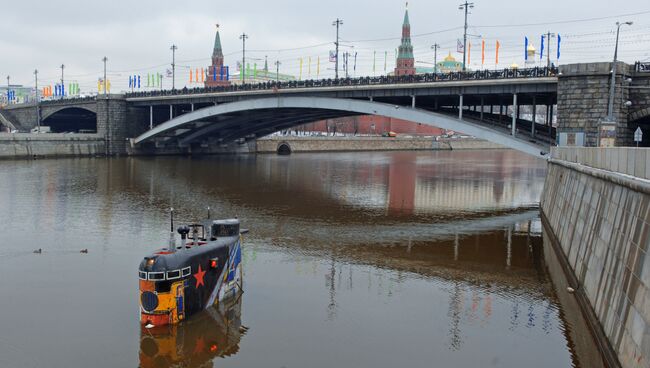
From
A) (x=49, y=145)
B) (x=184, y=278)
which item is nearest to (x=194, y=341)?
(x=184, y=278)

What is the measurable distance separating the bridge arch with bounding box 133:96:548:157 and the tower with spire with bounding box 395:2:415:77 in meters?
55.8

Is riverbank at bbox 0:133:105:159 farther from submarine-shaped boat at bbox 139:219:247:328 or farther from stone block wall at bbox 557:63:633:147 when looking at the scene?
submarine-shaped boat at bbox 139:219:247:328

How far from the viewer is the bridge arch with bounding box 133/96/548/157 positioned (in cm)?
4316

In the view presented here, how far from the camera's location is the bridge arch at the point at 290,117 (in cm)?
4316

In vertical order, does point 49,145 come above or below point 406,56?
below

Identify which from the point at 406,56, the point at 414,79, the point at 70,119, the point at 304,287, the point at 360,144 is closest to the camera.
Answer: the point at 304,287

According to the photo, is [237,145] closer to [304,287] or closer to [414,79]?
[414,79]

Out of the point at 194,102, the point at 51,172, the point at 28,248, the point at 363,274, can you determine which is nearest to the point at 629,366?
the point at 363,274

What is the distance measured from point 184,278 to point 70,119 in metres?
107

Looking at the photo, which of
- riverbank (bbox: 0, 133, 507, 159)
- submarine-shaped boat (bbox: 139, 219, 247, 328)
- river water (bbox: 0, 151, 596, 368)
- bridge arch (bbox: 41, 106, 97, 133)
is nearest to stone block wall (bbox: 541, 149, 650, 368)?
river water (bbox: 0, 151, 596, 368)

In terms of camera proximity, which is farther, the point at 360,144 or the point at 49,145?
the point at 360,144

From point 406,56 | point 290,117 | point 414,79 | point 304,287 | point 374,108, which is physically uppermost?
point 406,56

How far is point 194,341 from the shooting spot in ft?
44.3

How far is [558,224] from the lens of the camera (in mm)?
25062
